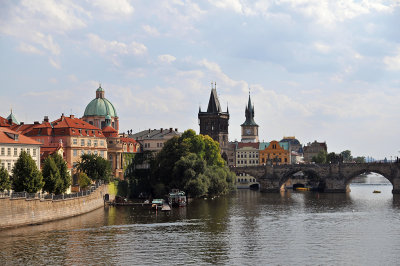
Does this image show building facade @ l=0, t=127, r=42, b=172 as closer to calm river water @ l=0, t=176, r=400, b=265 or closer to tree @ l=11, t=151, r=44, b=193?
tree @ l=11, t=151, r=44, b=193

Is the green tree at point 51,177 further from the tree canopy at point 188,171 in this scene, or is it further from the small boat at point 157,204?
the tree canopy at point 188,171

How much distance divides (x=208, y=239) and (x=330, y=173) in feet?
354

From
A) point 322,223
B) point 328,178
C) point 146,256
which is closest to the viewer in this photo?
point 146,256

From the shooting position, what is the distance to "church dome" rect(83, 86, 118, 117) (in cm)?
17600

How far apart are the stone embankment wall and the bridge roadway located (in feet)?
292

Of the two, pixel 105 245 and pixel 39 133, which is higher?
pixel 39 133

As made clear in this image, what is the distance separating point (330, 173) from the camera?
6959 inches

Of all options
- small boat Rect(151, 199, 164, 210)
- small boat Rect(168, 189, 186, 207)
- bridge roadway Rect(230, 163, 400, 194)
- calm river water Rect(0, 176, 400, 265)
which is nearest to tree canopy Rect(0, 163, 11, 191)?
calm river water Rect(0, 176, 400, 265)

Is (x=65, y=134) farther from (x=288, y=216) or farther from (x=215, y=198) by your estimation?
(x=288, y=216)

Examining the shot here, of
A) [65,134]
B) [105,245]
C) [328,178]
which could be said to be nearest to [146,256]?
[105,245]

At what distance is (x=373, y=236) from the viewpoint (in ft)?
255

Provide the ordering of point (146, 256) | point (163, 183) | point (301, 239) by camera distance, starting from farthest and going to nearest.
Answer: point (163, 183)
point (301, 239)
point (146, 256)

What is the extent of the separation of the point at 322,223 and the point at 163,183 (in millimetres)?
56089

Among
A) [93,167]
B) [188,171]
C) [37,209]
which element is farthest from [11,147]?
[188,171]
